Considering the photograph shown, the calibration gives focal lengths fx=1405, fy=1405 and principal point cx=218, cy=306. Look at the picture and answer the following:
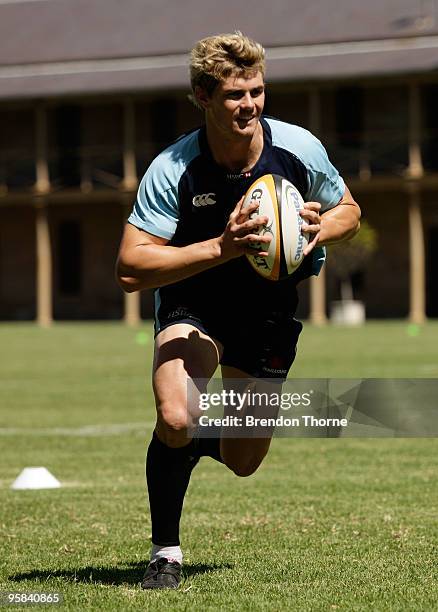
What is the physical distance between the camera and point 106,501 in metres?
8.81

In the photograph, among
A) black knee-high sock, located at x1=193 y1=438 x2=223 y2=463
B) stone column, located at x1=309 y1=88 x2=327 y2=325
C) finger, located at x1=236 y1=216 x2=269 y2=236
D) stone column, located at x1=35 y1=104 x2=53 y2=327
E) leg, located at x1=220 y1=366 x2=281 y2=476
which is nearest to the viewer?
finger, located at x1=236 y1=216 x2=269 y2=236

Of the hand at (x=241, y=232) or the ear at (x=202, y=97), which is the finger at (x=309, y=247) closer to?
the hand at (x=241, y=232)

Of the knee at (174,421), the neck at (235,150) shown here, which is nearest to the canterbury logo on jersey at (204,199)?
the neck at (235,150)

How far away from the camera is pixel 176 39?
46.9m

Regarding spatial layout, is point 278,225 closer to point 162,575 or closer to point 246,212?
point 246,212

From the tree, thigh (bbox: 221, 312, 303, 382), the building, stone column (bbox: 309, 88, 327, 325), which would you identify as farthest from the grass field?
the building

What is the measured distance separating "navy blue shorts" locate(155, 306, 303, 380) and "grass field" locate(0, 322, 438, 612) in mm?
920

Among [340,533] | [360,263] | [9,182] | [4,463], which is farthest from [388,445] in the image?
[9,182]

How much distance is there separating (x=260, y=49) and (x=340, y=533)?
8.99ft

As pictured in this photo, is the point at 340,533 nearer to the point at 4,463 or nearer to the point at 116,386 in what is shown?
the point at 4,463

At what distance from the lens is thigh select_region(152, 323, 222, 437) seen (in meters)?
5.92

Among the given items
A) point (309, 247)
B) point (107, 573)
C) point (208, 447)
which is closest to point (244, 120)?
point (309, 247)

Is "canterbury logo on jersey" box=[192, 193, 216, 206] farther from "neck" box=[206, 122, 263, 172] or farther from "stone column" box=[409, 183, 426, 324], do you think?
"stone column" box=[409, 183, 426, 324]

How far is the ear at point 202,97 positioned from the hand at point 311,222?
23.9 inches
